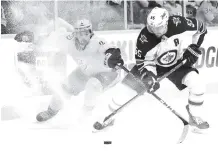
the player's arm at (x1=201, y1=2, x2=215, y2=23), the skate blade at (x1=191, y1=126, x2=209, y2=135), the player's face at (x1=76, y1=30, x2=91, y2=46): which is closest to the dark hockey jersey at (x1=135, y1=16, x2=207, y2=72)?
the player's face at (x1=76, y1=30, x2=91, y2=46)

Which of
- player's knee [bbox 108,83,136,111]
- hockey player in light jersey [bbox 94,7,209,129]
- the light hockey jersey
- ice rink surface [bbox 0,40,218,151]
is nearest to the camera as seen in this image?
ice rink surface [bbox 0,40,218,151]

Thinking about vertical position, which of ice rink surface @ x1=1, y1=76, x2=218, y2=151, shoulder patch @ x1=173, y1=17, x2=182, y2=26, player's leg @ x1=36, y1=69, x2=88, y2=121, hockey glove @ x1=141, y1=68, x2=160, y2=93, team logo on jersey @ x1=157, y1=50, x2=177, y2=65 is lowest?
ice rink surface @ x1=1, y1=76, x2=218, y2=151

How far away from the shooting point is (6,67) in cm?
377

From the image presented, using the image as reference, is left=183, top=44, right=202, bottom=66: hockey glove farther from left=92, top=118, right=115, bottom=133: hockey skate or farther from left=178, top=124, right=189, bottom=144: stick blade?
left=92, top=118, right=115, bottom=133: hockey skate

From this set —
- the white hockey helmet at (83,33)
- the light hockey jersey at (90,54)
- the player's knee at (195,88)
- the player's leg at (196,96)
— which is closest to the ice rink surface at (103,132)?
the player's leg at (196,96)

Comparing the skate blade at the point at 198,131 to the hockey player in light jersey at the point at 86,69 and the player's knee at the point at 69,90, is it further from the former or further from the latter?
the player's knee at the point at 69,90

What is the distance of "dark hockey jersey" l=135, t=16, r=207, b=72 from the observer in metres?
3.33

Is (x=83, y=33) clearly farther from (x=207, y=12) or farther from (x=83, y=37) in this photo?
(x=207, y=12)

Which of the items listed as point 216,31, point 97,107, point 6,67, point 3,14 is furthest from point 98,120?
point 216,31

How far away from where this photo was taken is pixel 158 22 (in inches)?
125

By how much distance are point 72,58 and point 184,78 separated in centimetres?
94

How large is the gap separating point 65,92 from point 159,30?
0.97 metres

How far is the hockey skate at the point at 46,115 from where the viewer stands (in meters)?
3.70

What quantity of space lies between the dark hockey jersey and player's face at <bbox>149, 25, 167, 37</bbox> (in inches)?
1.3
